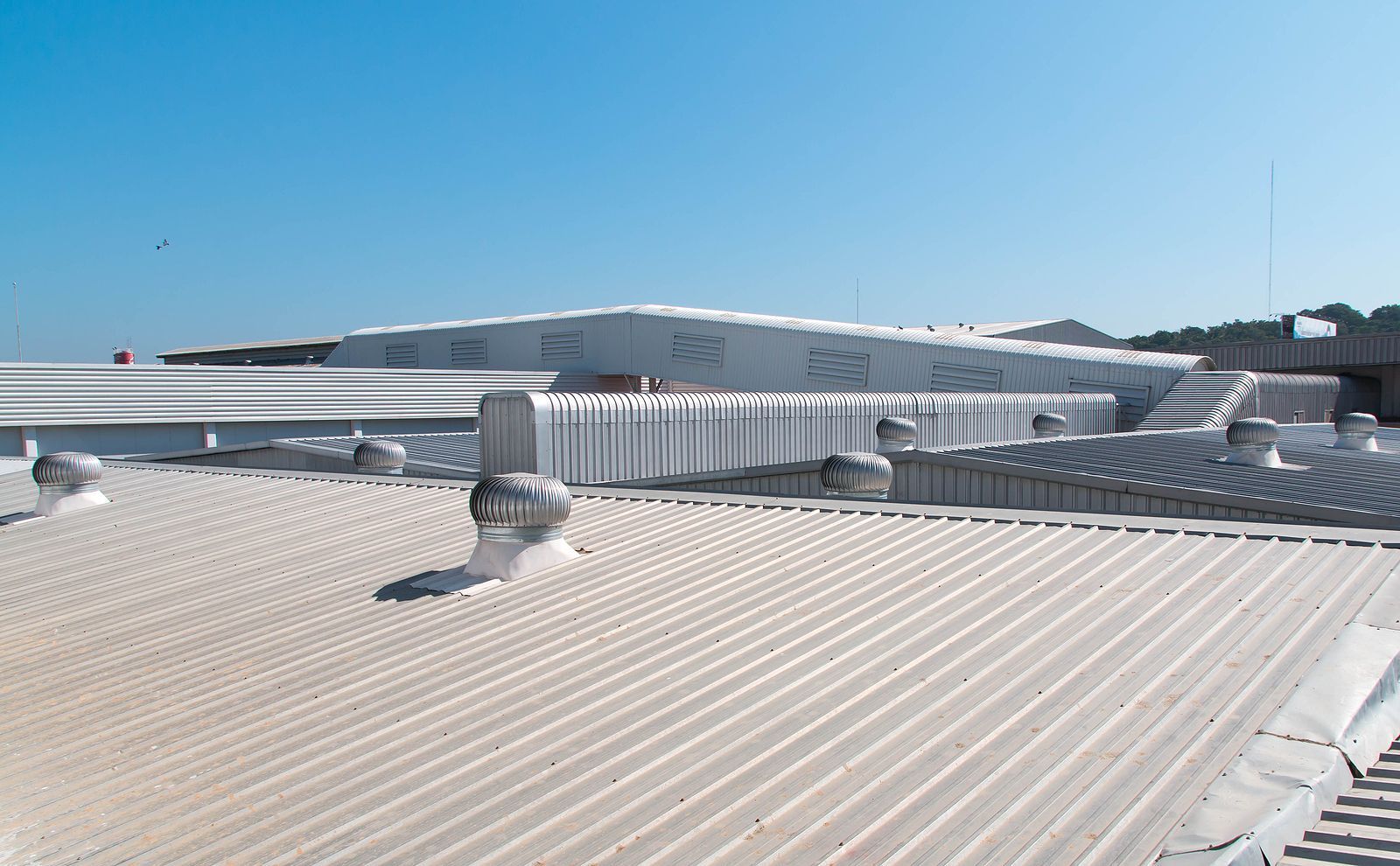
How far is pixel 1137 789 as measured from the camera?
3.56 metres

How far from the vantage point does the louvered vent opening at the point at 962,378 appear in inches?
1274

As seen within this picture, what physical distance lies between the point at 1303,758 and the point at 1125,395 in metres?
29.3

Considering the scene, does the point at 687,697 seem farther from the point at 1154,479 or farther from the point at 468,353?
the point at 468,353

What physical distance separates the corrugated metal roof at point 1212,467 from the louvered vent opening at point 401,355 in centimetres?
3758

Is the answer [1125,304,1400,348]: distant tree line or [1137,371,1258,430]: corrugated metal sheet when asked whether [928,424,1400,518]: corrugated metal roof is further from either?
[1125,304,1400,348]: distant tree line

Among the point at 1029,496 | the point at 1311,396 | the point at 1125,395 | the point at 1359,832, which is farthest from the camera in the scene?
the point at 1311,396

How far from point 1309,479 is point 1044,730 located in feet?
36.0

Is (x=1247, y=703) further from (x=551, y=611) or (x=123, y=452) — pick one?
(x=123, y=452)

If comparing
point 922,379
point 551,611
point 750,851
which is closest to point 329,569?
point 551,611

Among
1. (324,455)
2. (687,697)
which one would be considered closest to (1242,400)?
(324,455)

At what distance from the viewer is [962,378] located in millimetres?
32906

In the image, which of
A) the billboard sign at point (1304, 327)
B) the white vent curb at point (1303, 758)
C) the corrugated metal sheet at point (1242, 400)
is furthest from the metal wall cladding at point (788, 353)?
the billboard sign at point (1304, 327)

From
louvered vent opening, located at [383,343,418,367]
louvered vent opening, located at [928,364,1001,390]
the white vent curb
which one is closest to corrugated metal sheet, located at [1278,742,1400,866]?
the white vent curb

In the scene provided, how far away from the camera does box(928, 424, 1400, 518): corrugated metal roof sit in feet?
36.8
